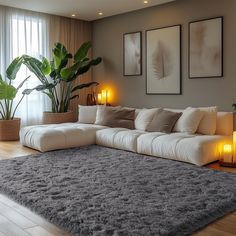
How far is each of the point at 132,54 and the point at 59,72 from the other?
1.53 metres

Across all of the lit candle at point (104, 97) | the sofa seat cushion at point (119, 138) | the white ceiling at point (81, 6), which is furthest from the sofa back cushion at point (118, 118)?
the white ceiling at point (81, 6)

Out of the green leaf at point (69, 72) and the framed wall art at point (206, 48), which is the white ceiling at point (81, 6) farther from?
the green leaf at point (69, 72)

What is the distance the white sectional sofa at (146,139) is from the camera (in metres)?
4.17

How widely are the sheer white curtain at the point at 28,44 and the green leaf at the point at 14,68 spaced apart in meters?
0.38

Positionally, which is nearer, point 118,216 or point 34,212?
point 118,216

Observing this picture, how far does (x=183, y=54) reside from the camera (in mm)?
5781

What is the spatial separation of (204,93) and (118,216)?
361 cm

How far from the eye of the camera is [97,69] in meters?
7.50

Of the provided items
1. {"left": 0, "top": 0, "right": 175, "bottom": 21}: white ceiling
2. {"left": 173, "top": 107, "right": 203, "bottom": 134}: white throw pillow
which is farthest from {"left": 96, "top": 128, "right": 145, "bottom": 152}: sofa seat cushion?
{"left": 0, "top": 0, "right": 175, "bottom": 21}: white ceiling

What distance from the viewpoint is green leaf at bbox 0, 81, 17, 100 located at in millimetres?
5875

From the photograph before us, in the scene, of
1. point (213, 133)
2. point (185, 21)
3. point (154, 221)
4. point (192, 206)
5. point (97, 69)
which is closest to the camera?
point (154, 221)

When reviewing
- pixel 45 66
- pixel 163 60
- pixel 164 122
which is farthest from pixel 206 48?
pixel 45 66

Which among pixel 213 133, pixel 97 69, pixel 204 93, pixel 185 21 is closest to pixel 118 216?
pixel 213 133

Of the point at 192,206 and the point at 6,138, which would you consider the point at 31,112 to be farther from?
the point at 192,206
